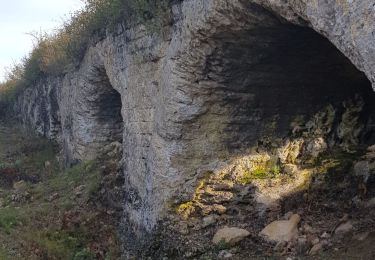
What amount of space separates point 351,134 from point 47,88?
9865 millimetres

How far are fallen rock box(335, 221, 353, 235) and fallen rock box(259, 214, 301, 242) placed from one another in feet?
1.38

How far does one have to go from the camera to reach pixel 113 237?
7.39 metres

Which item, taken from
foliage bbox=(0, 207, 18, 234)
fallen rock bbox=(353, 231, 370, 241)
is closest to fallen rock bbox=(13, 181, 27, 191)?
foliage bbox=(0, 207, 18, 234)

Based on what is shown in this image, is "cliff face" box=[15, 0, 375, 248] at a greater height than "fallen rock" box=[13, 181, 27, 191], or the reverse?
"cliff face" box=[15, 0, 375, 248]

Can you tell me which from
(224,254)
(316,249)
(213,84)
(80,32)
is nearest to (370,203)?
(316,249)

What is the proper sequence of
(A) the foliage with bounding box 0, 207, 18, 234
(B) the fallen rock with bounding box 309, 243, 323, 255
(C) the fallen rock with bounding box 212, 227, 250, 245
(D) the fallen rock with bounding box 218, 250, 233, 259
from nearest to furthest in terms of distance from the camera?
1. (B) the fallen rock with bounding box 309, 243, 323, 255
2. (D) the fallen rock with bounding box 218, 250, 233, 259
3. (C) the fallen rock with bounding box 212, 227, 250, 245
4. (A) the foliage with bounding box 0, 207, 18, 234

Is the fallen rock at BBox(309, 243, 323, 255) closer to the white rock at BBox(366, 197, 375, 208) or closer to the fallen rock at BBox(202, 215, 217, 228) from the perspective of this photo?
the white rock at BBox(366, 197, 375, 208)

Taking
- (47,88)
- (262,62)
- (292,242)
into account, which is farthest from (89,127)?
(292,242)

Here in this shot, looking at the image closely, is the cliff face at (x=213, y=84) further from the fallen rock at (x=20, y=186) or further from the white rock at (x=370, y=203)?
the fallen rock at (x=20, y=186)

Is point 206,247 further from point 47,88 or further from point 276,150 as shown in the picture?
point 47,88

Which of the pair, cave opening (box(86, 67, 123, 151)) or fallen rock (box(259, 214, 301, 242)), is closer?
fallen rock (box(259, 214, 301, 242))

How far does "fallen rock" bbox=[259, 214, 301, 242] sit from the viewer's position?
4883 mm

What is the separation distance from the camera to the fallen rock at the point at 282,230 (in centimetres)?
488

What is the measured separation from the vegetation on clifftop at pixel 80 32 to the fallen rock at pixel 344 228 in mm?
3085
